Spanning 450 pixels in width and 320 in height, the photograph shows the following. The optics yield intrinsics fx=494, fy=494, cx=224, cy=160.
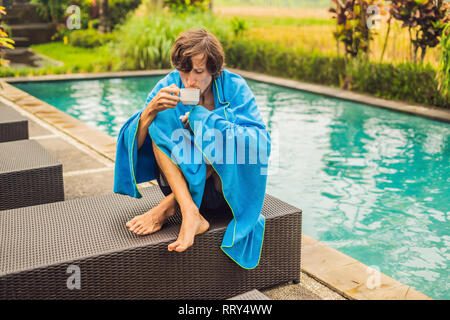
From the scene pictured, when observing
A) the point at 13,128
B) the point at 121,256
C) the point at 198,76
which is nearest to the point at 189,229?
the point at 121,256

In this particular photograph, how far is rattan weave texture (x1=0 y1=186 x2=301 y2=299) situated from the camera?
1.80 metres

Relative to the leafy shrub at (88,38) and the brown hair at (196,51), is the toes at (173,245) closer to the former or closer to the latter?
the brown hair at (196,51)

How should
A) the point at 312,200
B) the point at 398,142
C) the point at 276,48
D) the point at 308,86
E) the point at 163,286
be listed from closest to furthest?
the point at 163,286
the point at 312,200
the point at 398,142
the point at 308,86
the point at 276,48

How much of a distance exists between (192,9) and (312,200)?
32.8 feet

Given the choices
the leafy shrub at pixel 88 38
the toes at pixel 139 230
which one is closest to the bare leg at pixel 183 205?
the toes at pixel 139 230

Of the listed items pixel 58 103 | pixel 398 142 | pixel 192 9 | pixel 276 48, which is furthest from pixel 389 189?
Answer: pixel 192 9

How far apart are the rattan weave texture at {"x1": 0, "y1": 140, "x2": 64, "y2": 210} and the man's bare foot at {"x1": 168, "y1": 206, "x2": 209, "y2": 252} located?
139cm

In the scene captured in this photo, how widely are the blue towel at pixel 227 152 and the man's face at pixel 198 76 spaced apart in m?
0.06

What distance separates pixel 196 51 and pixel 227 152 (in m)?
0.47

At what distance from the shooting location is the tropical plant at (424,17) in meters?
7.39

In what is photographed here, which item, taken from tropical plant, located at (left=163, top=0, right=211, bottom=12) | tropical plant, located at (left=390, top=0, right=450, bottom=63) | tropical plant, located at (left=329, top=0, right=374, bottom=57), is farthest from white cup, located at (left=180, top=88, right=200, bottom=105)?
tropical plant, located at (left=163, top=0, right=211, bottom=12)
